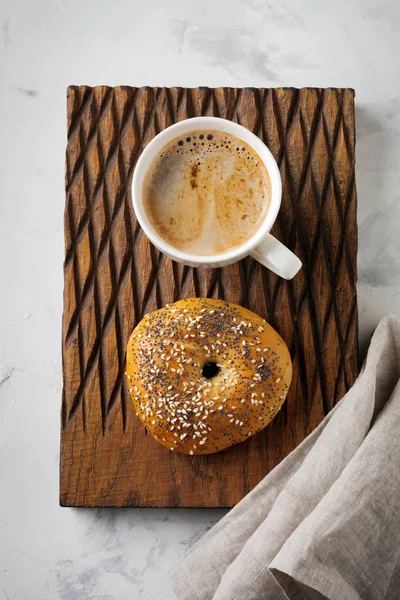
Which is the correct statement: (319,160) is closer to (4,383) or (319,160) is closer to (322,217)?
(322,217)

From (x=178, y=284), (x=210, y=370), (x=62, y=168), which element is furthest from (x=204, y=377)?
(x=62, y=168)

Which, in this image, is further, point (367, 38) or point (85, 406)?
point (367, 38)

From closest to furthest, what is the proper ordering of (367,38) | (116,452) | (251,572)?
1. (251,572)
2. (116,452)
3. (367,38)

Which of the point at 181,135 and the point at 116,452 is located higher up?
the point at 181,135

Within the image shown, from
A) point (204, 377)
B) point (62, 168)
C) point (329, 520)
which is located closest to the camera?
point (329, 520)

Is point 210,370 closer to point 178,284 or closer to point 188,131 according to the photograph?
point 178,284

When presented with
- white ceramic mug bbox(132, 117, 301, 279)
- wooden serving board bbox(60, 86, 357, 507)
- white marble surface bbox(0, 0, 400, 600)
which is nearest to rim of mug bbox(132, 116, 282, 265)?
white ceramic mug bbox(132, 117, 301, 279)

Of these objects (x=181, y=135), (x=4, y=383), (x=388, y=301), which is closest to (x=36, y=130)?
(x=181, y=135)
